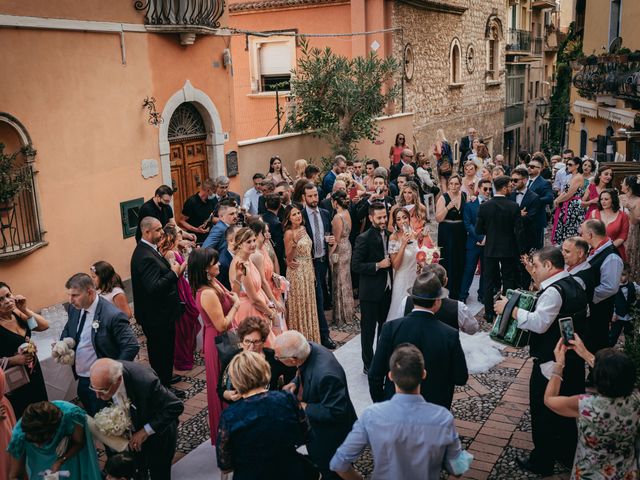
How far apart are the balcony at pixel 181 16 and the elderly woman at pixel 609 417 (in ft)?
28.3

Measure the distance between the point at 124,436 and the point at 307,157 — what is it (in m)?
11.5

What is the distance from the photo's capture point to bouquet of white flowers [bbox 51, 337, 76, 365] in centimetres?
496

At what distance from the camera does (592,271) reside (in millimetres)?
5945

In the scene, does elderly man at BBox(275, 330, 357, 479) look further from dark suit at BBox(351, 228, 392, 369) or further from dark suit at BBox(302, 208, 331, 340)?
dark suit at BBox(302, 208, 331, 340)

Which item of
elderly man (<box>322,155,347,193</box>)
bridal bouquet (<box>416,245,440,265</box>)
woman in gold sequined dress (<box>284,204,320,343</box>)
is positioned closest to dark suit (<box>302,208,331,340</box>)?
woman in gold sequined dress (<box>284,204,320,343</box>)

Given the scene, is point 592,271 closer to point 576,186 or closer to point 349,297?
point 349,297

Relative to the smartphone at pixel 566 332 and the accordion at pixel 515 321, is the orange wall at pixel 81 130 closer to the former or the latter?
the accordion at pixel 515 321

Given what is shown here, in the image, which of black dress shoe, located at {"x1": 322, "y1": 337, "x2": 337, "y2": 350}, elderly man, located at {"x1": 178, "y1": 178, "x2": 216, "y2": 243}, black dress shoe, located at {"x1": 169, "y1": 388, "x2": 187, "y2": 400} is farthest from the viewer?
elderly man, located at {"x1": 178, "y1": 178, "x2": 216, "y2": 243}

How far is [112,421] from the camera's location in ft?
13.7

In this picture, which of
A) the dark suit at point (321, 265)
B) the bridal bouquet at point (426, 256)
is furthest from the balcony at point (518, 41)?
the bridal bouquet at point (426, 256)

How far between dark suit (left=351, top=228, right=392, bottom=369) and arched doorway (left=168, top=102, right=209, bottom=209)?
5.29 metres

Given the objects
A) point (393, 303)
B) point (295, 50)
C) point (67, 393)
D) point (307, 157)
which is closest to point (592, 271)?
point (393, 303)

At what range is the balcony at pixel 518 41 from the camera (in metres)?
33.2

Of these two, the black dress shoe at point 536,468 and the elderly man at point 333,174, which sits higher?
the elderly man at point 333,174
